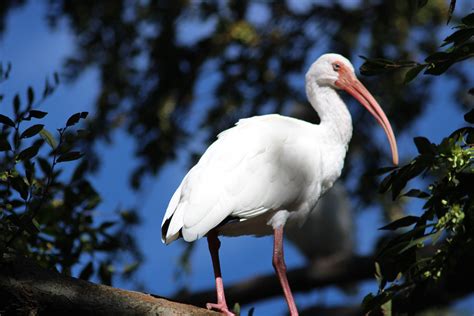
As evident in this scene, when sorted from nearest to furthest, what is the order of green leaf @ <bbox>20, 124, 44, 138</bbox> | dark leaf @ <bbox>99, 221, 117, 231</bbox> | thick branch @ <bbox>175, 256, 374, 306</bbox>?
green leaf @ <bbox>20, 124, 44, 138</bbox> → dark leaf @ <bbox>99, 221, 117, 231</bbox> → thick branch @ <bbox>175, 256, 374, 306</bbox>

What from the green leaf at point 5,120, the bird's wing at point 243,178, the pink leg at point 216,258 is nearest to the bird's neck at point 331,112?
the bird's wing at point 243,178

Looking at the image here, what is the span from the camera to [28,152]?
9.63 feet

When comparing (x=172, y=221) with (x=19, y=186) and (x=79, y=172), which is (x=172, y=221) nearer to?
(x=79, y=172)

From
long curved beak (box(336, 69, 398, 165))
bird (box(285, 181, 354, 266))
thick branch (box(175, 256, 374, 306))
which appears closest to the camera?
long curved beak (box(336, 69, 398, 165))

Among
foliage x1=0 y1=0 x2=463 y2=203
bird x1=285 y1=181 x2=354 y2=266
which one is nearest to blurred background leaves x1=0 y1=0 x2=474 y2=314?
foliage x1=0 y1=0 x2=463 y2=203

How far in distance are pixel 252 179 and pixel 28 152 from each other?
1146 mm

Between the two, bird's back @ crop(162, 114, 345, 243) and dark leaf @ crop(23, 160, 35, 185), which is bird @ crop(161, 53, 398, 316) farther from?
dark leaf @ crop(23, 160, 35, 185)

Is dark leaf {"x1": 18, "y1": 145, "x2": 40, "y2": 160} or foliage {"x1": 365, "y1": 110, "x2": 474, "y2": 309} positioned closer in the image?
foliage {"x1": 365, "y1": 110, "x2": 474, "y2": 309}

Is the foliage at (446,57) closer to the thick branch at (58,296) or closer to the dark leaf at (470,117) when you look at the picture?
the dark leaf at (470,117)

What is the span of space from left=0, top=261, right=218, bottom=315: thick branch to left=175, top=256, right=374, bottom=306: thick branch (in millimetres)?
3832

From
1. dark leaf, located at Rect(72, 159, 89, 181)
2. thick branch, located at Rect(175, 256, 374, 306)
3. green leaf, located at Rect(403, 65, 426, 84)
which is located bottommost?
green leaf, located at Rect(403, 65, 426, 84)

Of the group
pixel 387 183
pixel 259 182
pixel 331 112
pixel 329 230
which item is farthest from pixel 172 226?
pixel 329 230

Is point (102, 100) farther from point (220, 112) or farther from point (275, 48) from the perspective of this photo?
point (275, 48)

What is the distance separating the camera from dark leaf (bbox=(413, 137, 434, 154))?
268cm
